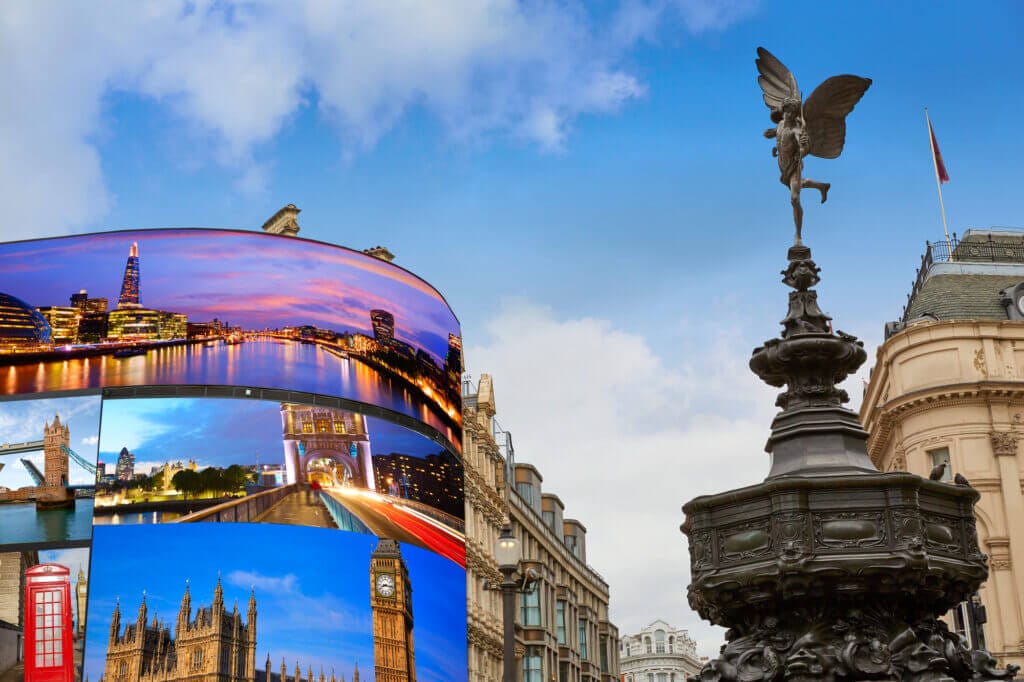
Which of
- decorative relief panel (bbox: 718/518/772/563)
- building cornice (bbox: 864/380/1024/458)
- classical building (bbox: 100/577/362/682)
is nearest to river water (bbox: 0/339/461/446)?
classical building (bbox: 100/577/362/682)

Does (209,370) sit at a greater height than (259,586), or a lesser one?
greater

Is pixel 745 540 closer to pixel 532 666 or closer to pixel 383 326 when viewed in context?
pixel 383 326

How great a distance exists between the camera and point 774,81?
11.9 m

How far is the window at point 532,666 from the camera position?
60.1 meters

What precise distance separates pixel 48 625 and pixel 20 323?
41.6 feet

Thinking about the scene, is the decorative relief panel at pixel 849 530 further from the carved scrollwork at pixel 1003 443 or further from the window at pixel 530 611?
the window at pixel 530 611

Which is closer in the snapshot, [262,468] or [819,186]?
[819,186]

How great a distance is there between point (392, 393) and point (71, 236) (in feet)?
50.4

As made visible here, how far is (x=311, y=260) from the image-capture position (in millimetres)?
54156

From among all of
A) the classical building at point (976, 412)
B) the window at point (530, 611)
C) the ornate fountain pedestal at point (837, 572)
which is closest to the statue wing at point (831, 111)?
the ornate fountain pedestal at point (837, 572)

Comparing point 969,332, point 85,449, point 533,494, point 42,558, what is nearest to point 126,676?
point 42,558

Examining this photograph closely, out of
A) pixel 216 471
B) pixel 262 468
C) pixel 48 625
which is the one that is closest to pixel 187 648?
pixel 48 625

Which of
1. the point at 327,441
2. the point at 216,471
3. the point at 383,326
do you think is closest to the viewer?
the point at 216,471

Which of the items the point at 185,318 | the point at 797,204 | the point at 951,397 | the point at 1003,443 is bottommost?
the point at 797,204
